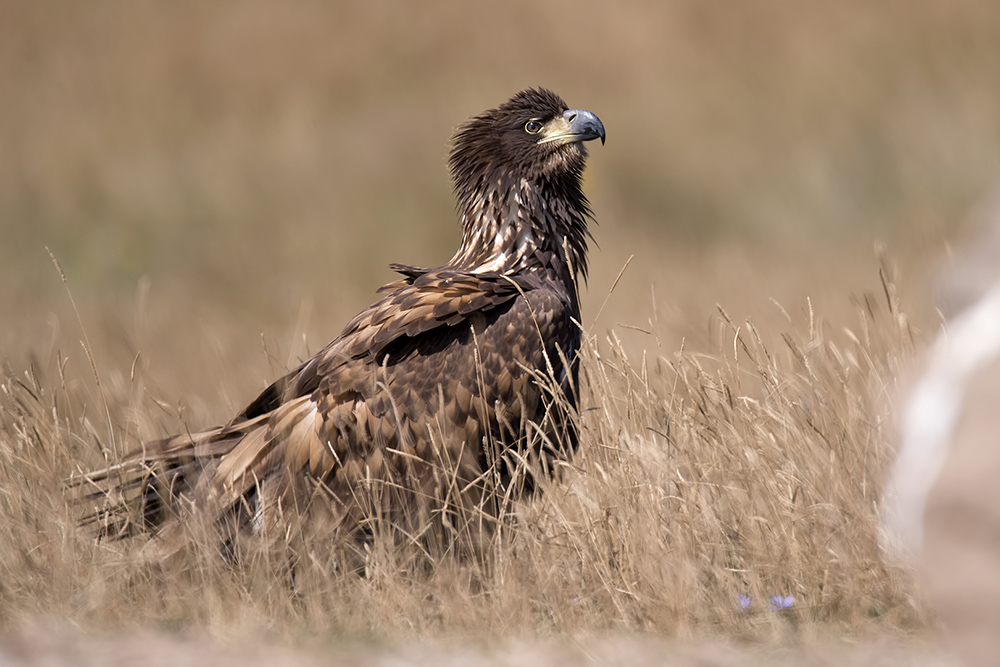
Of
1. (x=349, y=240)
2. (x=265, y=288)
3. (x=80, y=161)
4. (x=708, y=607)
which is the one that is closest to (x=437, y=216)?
(x=349, y=240)

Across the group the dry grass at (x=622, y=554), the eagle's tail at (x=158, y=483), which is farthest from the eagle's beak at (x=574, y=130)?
the eagle's tail at (x=158, y=483)

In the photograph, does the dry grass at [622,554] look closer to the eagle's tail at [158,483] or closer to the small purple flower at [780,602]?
the small purple flower at [780,602]

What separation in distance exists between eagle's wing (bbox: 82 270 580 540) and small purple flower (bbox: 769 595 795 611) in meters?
1.13

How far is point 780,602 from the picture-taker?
3.69 metres

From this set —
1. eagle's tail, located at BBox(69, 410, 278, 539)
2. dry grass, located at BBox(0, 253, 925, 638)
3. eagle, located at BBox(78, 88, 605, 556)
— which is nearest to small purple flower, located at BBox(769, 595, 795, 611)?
dry grass, located at BBox(0, 253, 925, 638)

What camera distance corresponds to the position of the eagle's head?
5551 mm

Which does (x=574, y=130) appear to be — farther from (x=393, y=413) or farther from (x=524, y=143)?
(x=393, y=413)

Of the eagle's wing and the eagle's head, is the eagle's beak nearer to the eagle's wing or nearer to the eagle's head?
the eagle's head

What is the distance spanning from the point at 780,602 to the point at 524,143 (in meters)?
2.75

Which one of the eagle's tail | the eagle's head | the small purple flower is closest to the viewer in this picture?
the small purple flower

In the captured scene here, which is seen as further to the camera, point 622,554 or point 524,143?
point 524,143

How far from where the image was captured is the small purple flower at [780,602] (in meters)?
3.65

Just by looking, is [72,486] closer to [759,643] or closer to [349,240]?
[759,643]

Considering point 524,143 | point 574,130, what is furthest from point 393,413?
point 574,130
